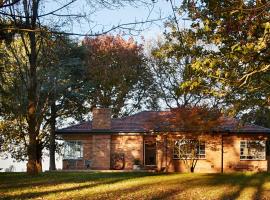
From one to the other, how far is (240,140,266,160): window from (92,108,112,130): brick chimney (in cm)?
1012

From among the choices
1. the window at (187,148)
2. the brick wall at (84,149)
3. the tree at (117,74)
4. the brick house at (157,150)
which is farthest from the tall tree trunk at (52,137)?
the window at (187,148)

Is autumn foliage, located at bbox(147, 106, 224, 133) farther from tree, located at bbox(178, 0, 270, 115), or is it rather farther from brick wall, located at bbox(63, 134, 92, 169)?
tree, located at bbox(178, 0, 270, 115)

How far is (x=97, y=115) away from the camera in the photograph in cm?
3691

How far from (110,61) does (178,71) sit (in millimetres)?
6640

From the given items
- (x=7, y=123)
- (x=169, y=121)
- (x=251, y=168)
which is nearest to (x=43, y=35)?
(x=169, y=121)

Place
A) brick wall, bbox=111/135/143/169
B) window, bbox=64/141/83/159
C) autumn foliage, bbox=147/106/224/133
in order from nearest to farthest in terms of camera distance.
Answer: autumn foliage, bbox=147/106/224/133, brick wall, bbox=111/135/143/169, window, bbox=64/141/83/159

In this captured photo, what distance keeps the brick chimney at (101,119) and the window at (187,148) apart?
17.7 feet

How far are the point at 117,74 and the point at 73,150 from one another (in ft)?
37.4

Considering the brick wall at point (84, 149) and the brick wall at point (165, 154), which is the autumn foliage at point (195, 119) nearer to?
the brick wall at point (165, 154)

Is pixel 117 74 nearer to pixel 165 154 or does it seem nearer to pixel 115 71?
pixel 115 71

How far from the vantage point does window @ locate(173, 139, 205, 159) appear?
112 feet

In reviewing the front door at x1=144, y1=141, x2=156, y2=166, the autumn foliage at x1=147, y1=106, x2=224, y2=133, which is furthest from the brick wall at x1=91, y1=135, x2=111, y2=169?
the autumn foliage at x1=147, y1=106, x2=224, y2=133

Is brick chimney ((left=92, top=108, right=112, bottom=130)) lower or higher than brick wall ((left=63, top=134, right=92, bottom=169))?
higher

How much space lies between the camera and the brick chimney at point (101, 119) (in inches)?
1447
